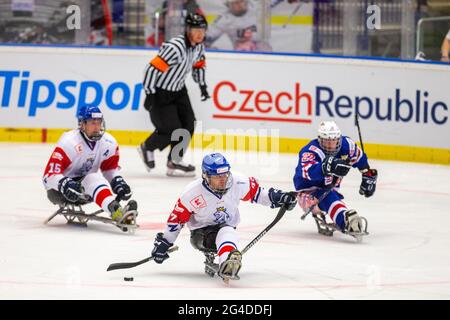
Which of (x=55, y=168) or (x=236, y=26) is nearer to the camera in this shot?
(x=55, y=168)

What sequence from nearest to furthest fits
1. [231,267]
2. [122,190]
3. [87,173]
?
[231,267], [122,190], [87,173]

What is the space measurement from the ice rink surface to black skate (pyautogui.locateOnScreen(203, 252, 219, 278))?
0.07 metres

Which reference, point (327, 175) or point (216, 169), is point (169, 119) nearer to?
point (327, 175)

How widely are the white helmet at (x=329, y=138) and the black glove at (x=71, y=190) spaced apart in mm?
1833

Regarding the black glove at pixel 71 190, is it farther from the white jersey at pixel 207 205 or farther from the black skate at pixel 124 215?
the white jersey at pixel 207 205

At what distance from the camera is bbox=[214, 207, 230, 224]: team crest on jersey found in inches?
290

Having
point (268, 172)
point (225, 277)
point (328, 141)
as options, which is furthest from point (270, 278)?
point (268, 172)

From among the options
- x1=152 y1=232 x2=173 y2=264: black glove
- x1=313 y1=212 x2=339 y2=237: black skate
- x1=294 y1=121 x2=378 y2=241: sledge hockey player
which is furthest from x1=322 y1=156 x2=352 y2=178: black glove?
x1=152 y1=232 x2=173 y2=264: black glove

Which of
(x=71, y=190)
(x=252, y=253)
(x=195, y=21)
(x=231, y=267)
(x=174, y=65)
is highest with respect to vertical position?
(x=195, y=21)

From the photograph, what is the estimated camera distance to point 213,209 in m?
7.35

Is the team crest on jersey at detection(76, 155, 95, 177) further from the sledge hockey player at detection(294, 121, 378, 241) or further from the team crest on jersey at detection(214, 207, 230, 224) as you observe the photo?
the team crest on jersey at detection(214, 207, 230, 224)

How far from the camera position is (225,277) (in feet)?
22.9

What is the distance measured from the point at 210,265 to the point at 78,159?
230 centimetres

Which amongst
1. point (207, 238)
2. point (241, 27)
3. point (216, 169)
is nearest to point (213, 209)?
point (207, 238)
